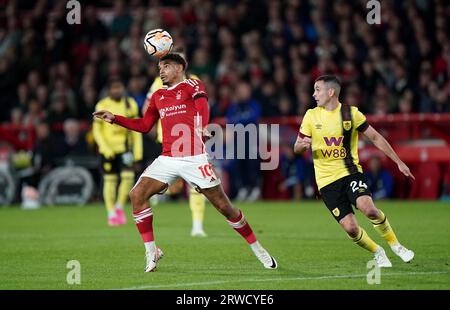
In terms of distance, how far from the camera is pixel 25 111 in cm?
2522

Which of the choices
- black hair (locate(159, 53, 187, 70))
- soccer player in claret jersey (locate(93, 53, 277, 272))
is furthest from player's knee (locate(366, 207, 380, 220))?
black hair (locate(159, 53, 187, 70))

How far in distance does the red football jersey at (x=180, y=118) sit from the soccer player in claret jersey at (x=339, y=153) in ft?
3.79

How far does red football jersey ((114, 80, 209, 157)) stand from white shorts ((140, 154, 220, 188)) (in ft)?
0.30

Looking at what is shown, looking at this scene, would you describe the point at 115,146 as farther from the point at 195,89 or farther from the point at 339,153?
the point at 339,153

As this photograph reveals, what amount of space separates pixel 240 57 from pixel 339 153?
14225mm

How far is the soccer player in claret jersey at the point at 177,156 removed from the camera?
37.5ft

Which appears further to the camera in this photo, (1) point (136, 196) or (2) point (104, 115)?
(1) point (136, 196)

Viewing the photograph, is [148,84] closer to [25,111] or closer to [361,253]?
[25,111]

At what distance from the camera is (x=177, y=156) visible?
11.5 m

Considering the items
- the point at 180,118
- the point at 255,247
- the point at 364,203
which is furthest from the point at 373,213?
the point at 180,118

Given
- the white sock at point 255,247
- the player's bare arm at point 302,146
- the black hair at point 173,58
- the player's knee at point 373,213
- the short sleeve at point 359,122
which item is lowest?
the white sock at point 255,247

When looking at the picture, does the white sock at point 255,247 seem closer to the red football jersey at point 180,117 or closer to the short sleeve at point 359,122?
the red football jersey at point 180,117

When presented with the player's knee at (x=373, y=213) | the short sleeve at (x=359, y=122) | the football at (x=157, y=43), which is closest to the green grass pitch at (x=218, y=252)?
the player's knee at (x=373, y=213)

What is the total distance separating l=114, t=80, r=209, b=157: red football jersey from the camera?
11.5 m
